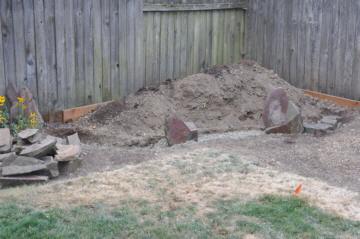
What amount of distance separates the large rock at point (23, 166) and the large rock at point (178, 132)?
1.96m

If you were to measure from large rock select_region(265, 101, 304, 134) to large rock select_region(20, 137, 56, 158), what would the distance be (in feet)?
10.4

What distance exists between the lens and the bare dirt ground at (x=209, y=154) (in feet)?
17.7

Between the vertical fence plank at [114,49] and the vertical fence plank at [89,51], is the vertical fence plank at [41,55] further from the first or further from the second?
the vertical fence plank at [114,49]

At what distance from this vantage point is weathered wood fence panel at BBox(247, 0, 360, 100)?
9.17 meters

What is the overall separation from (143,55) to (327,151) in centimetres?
354

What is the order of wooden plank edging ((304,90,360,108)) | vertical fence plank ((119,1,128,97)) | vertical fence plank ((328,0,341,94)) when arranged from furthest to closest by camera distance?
vertical fence plank ((328,0,341,94)) < wooden plank edging ((304,90,360,108)) < vertical fence plank ((119,1,128,97))

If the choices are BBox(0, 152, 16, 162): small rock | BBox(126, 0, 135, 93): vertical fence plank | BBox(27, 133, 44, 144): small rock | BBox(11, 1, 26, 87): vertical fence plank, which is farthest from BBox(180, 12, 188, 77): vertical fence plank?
BBox(0, 152, 16, 162): small rock

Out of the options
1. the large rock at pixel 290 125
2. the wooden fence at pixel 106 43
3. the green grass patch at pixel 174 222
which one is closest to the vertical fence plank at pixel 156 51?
the wooden fence at pixel 106 43

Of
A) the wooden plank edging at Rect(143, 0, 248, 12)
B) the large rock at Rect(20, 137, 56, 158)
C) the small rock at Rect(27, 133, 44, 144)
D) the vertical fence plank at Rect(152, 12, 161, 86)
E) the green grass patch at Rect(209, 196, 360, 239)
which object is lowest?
the green grass patch at Rect(209, 196, 360, 239)

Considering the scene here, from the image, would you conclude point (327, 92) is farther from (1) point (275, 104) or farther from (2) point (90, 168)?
(2) point (90, 168)

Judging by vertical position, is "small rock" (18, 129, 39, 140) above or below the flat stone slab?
above

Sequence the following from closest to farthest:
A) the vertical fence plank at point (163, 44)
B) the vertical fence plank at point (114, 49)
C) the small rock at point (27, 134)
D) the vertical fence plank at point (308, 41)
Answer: the small rock at point (27, 134) → the vertical fence plank at point (114, 49) → the vertical fence plank at point (163, 44) → the vertical fence plank at point (308, 41)

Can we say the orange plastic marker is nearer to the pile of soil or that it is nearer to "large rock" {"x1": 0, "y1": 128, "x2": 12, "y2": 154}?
the pile of soil

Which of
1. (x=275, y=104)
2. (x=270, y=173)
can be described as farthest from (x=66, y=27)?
(x=270, y=173)
